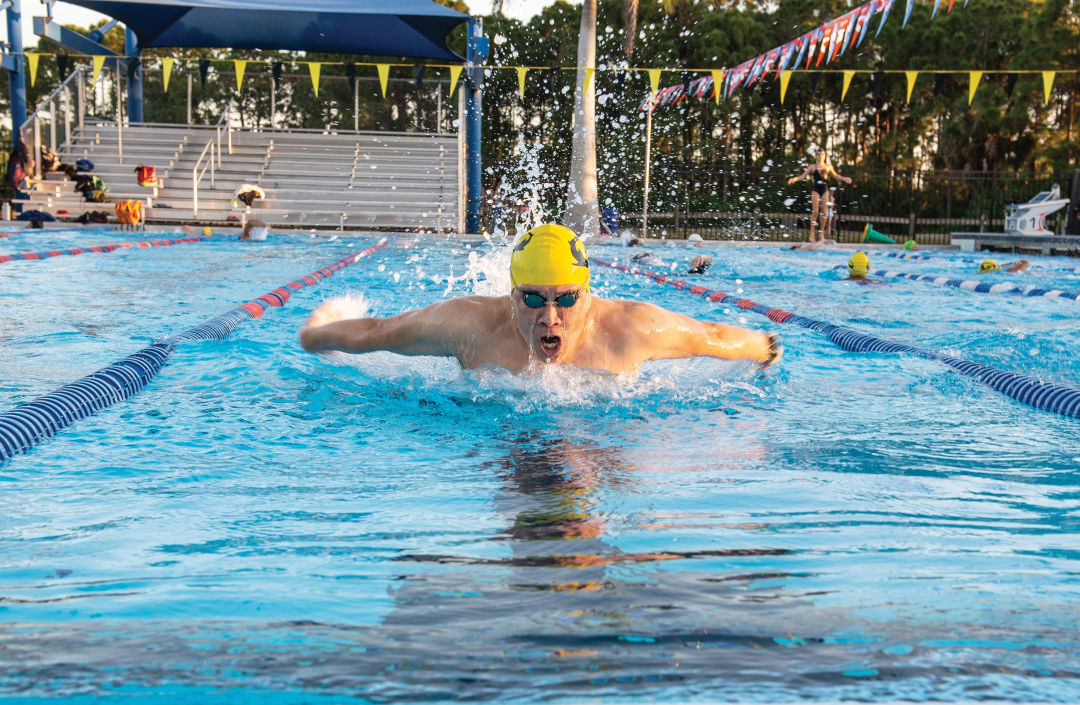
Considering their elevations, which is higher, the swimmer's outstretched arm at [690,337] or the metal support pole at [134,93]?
the metal support pole at [134,93]

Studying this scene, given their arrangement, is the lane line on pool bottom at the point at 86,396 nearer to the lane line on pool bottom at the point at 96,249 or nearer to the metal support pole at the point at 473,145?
the lane line on pool bottom at the point at 96,249

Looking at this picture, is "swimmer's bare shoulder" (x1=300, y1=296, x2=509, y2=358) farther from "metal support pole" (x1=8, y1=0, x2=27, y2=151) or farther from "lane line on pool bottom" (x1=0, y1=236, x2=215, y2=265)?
"metal support pole" (x1=8, y1=0, x2=27, y2=151)

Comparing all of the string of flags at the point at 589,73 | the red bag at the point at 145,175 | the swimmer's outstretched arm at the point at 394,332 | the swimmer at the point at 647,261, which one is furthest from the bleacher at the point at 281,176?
the swimmer's outstretched arm at the point at 394,332

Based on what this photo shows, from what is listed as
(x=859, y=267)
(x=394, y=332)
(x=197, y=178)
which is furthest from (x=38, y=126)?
(x=394, y=332)

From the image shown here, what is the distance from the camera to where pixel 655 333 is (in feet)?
12.6

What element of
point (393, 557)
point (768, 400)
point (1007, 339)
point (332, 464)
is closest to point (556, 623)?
point (393, 557)

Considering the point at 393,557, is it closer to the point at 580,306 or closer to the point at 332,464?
the point at 332,464

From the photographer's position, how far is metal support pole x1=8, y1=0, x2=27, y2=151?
694 inches

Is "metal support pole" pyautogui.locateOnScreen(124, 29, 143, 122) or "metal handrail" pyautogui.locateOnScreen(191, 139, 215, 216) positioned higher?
"metal support pole" pyautogui.locateOnScreen(124, 29, 143, 122)

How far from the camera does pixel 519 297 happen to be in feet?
11.9

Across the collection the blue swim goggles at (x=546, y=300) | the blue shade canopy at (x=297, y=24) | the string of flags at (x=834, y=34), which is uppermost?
the blue shade canopy at (x=297, y=24)

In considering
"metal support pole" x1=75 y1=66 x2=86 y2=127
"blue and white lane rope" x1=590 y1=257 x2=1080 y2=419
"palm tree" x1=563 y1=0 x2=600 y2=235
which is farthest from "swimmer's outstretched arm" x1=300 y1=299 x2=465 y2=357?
"metal support pole" x1=75 y1=66 x2=86 y2=127

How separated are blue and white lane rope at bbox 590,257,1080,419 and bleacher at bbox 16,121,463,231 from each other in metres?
12.2

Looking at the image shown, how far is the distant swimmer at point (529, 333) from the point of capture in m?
3.68
